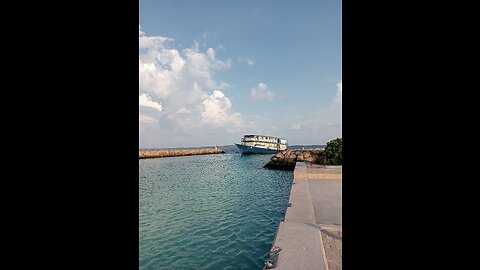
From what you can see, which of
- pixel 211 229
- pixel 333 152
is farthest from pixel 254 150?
pixel 211 229

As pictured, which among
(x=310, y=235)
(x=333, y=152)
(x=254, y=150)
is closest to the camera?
(x=310, y=235)

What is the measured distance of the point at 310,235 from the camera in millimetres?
4516

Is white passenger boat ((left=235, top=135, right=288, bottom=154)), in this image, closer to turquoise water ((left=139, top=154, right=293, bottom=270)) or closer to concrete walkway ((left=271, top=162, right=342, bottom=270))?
turquoise water ((left=139, top=154, right=293, bottom=270))

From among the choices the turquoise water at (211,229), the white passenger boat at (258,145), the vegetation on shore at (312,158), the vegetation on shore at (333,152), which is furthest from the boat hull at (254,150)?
the turquoise water at (211,229)

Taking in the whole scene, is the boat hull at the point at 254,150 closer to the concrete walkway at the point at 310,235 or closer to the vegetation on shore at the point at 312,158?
the vegetation on shore at the point at 312,158

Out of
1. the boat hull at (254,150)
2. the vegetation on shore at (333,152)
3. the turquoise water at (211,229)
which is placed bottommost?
the turquoise water at (211,229)

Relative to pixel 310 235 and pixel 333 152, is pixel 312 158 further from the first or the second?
pixel 310 235

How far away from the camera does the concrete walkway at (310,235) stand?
3543mm

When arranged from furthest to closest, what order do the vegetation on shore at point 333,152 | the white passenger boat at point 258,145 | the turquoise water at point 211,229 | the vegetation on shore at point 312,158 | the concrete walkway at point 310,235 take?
the white passenger boat at point 258,145
the vegetation on shore at point 312,158
the vegetation on shore at point 333,152
the turquoise water at point 211,229
the concrete walkway at point 310,235

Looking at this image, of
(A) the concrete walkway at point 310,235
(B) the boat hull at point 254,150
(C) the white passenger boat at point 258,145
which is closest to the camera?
(A) the concrete walkway at point 310,235
